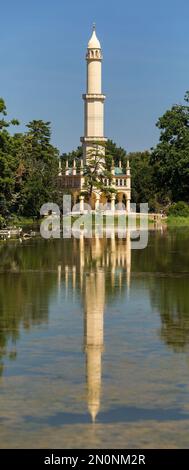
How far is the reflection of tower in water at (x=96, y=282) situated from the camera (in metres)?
14.3

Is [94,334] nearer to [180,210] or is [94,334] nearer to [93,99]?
[180,210]

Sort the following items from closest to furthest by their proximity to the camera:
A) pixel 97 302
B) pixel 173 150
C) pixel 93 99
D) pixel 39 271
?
pixel 97 302
pixel 39 271
pixel 173 150
pixel 93 99

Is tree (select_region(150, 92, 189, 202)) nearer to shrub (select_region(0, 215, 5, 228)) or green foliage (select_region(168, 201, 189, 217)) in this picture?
green foliage (select_region(168, 201, 189, 217))

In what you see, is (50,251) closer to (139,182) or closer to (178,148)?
(178,148)

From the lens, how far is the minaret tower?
11275 centimetres

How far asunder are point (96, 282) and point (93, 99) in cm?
8749

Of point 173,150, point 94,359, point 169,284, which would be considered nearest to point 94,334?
point 94,359

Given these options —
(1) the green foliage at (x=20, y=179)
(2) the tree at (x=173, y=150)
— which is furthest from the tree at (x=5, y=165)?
(2) the tree at (x=173, y=150)

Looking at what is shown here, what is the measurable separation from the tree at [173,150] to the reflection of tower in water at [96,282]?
31.1m

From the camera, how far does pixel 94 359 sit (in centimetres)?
1538

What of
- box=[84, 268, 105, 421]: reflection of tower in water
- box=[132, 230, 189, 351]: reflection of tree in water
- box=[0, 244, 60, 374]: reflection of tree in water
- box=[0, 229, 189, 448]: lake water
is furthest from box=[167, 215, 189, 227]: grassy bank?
box=[84, 268, 105, 421]: reflection of tower in water

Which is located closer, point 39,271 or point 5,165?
point 39,271
